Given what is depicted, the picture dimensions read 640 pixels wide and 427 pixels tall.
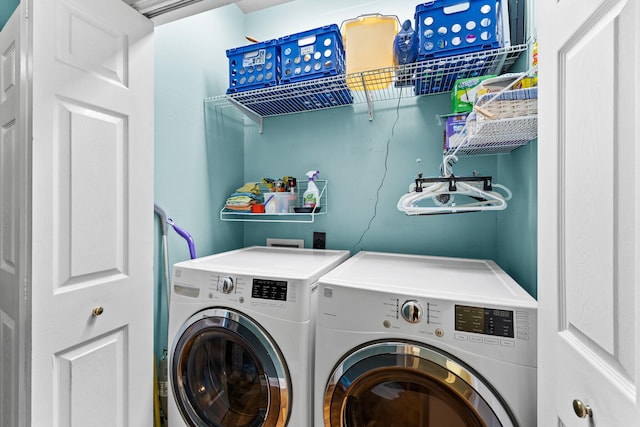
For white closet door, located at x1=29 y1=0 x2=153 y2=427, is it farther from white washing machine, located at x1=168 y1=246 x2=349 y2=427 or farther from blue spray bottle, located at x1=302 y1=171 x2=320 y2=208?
blue spray bottle, located at x1=302 y1=171 x2=320 y2=208

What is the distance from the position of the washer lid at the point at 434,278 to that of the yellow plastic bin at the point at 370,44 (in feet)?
3.23

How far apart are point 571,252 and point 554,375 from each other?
0.97 feet

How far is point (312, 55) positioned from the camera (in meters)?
1.62

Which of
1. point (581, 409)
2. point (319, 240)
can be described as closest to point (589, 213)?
point (581, 409)

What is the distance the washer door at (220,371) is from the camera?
1249 mm

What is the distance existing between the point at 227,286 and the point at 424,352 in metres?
0.82

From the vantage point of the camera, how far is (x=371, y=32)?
5.08ft

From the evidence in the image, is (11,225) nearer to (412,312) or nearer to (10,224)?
(10,224)

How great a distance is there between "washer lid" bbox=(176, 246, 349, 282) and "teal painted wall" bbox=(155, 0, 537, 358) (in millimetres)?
242

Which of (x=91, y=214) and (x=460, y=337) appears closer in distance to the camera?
(x=460, y=337)

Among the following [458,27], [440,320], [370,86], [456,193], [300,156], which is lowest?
[440,320]

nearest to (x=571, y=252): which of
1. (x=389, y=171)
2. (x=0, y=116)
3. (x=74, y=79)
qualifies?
(x=389, y=171)

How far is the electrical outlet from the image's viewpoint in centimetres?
206

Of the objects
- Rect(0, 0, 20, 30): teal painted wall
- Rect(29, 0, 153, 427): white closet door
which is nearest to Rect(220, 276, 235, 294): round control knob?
Rect(29, 0, 153, 427): white closet door
